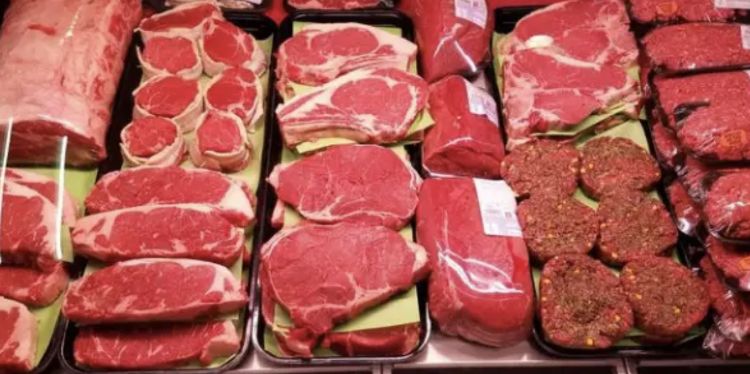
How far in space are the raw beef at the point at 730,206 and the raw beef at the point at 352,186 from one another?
1.04 m

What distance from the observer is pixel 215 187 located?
8.31 ft

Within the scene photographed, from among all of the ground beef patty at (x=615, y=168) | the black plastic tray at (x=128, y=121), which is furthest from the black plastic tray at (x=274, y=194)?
the ground beef patty at (x=615, y=168)

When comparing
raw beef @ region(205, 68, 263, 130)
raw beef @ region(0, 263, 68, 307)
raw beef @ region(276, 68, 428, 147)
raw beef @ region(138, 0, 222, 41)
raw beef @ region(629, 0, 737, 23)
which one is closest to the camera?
raw beef @ region(0, 263, 68, 307)

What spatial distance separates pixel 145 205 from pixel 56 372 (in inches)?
25.6

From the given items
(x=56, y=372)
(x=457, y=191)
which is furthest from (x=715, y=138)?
(x=56, y=372)

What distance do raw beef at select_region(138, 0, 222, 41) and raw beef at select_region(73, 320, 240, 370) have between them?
1410 mm

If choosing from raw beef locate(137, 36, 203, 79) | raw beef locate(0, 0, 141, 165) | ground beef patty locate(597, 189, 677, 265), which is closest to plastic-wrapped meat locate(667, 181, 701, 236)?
ground beef patty locate(597, 189, 677, 265)

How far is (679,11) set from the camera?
115 inches

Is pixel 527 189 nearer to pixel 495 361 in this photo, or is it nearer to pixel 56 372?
pixel 495 361

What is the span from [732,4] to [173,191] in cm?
254

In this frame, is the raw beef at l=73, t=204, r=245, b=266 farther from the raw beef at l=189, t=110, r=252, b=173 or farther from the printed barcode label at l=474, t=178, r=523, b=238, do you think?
the printed barcode label at l=474, t=178, r=523, b=238

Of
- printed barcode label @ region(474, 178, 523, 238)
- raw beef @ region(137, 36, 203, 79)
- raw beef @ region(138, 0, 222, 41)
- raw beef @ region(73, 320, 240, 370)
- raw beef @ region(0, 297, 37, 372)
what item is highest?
raw beef @ region(138, 0, 222, 41)

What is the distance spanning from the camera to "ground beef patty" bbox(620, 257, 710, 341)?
227cm

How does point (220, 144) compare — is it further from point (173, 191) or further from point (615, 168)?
point (615, 168)
